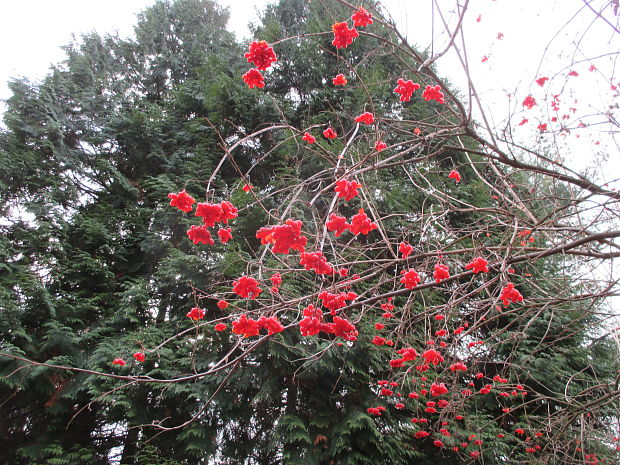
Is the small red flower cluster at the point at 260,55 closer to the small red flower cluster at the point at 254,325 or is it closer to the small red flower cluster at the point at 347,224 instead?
the small red flower cluster at the point at 347,224

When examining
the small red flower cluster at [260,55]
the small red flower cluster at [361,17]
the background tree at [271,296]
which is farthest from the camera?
the background tree at [271,296]

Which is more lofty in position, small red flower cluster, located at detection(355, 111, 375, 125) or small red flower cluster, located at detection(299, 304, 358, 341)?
small red flower cluster, located at detection(355, 111, 375, 125)

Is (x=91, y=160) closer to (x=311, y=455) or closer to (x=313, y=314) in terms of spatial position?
(x=311, y=455)

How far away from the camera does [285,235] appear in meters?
1.71

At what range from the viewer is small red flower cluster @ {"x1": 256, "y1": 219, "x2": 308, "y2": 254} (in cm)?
169

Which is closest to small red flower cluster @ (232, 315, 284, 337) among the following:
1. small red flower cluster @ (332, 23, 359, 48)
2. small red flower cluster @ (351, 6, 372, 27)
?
small red flower cluster @ (332, 23, 359, 48)

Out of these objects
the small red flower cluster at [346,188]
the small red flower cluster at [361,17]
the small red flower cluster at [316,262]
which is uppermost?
the small red flower cluster at [361,17]

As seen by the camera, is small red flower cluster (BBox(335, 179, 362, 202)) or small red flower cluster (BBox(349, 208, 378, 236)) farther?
small red flower cluster (BBox(349, 208, 378, 236))

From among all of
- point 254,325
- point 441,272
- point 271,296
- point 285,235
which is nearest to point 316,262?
point 285,235

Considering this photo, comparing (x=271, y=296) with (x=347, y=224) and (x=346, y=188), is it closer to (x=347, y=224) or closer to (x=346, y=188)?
(x=347, y=224)

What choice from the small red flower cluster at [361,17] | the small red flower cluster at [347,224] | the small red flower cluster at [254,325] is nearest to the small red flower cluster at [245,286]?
the small red flower cluster at [254,325]

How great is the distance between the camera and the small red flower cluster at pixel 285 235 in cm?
169

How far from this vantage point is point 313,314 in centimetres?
199

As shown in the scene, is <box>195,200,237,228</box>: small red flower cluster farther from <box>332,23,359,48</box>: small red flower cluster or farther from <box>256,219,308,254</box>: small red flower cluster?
<box>332,23,359,48</box>: small red flower cluster
